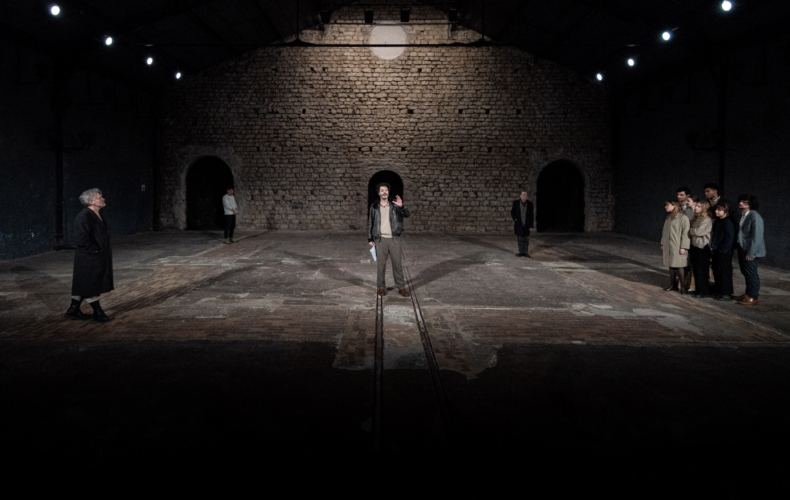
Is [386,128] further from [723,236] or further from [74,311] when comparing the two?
[74,311]

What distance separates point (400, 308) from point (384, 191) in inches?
57.3

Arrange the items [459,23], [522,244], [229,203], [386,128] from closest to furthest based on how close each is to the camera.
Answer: [522,244] < [229,203] < [459,23] < [386,128]

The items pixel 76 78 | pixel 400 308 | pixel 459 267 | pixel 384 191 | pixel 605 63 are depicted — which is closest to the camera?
pixel 400 308

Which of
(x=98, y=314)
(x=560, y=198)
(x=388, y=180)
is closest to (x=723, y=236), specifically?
(x=98, y=314)

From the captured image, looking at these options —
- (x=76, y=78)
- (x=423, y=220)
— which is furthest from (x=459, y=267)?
(x=76, y=78)

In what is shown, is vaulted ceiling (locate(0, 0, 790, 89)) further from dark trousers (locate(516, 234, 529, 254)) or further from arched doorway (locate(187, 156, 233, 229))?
dark trousers (locate(516, 234, 529, 254))

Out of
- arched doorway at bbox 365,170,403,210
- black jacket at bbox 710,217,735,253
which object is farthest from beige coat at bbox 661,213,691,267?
arched doorway at bbox 365,170,403,210

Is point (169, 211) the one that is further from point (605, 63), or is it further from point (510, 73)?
point (605, 63)

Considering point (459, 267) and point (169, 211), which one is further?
point (169, 211)

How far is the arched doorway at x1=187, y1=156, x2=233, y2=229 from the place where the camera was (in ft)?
50.7

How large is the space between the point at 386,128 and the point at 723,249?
1073cm

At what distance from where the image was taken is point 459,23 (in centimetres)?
1456

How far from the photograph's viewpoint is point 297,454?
7.42 ft

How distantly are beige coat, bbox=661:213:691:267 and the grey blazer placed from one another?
0.55 metres
